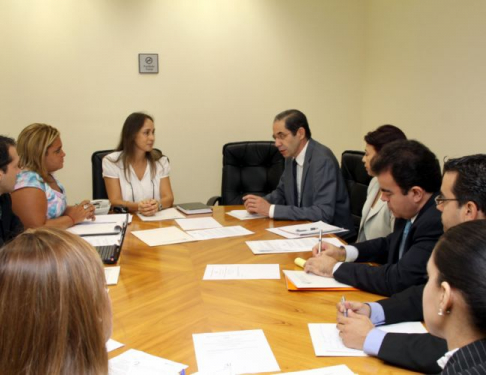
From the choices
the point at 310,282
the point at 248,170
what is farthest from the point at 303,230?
the point at 248,170

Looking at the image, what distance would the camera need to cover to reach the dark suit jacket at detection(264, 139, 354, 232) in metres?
2.93

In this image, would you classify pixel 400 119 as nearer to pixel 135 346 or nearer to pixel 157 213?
pixel 157 213

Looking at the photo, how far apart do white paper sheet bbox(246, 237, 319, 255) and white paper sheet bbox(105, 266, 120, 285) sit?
65 centimetres

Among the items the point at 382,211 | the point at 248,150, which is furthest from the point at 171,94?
the point at 382,211

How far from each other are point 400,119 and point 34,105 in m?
3.05

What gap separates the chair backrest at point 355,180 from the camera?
3.19 meters

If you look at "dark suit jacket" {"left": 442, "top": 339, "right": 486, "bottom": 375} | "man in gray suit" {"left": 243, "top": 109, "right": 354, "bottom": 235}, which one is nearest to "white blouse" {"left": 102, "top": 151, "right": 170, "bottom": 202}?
"man in gray suit" {"left": 243, "top": 109, "right": 354, "bottom": 235}

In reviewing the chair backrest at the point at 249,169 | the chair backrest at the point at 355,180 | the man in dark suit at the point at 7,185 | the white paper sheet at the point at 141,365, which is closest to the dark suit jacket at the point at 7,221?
the man in dark suit at the point at 7,185

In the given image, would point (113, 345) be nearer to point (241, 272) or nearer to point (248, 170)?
point (241, 272)

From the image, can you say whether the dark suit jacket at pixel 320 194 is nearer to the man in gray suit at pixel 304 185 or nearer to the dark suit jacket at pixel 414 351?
the man in gray suit at pixel 304 185

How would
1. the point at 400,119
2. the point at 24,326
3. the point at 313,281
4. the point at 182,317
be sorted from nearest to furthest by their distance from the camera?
1. the point at 24,326
2. the point at 182,317
3. the point at 313,281
4. the point at 400,119

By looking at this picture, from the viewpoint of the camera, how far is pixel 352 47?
4.35 meters

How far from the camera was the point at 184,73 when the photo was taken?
4.10m

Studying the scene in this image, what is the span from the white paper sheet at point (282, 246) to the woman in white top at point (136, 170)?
1237mm
